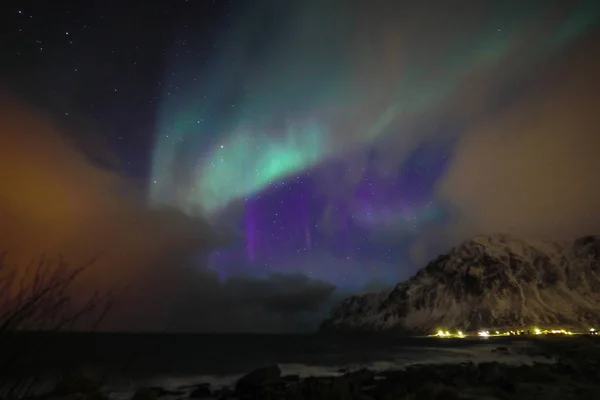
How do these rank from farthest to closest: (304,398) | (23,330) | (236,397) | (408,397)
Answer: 1. (236,397)
2. (304,398)
3. (408,397)
4. (23,330)

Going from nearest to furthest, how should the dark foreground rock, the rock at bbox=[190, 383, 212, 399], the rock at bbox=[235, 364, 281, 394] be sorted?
the dark foreground rock, the rock at bbox=[190, 383, 212, 399], the rock at bbox=[235, 364, 281, 394]

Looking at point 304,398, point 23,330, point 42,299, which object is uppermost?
point 42,299

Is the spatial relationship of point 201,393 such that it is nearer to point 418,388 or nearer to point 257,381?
point 257,381

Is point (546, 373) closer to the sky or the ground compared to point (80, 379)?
closer to the ground

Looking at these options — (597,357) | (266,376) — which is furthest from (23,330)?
(597,357)

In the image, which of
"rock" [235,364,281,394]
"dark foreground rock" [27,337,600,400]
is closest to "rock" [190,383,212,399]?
"dark foreground rock" [27,337,600,400]

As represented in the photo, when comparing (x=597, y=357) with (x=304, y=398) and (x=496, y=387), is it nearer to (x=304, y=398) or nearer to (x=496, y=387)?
(x=496, y=387)

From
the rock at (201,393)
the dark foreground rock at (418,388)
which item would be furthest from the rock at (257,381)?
the rock at (201,393)

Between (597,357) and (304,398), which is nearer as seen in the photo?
(304,398)

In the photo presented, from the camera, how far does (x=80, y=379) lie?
2020 cm

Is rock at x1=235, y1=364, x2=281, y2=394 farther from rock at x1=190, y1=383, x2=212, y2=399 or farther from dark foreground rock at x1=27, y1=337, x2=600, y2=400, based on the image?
rock at x1=190, y1=383, x2=212, y2=399

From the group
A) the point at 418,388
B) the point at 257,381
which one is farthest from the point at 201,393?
the point at 418,388

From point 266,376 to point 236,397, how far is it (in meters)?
4.35

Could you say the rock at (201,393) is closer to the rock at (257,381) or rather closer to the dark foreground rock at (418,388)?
the dark foreground rock at (418,388)
